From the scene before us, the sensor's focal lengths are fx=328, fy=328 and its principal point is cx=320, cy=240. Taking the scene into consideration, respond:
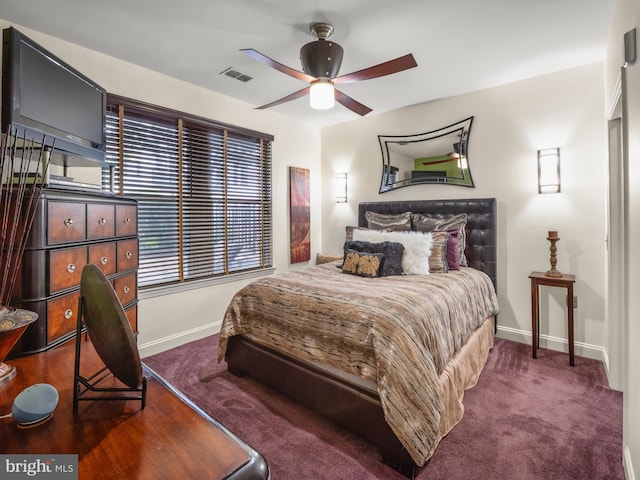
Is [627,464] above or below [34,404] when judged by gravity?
below

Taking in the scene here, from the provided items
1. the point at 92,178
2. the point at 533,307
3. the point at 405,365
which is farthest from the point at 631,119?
the point at 92,178

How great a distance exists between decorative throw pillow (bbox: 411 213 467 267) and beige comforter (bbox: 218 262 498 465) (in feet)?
1.73

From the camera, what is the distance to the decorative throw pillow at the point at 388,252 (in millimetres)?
3006

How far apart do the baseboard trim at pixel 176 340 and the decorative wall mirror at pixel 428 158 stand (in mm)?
2764

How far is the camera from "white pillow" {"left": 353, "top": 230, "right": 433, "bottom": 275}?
9.96ft

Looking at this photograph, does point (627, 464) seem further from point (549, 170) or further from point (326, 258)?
point (326, 258)

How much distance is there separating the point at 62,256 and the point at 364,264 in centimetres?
219

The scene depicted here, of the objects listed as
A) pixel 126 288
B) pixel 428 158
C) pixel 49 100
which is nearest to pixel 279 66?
pixel 49 100

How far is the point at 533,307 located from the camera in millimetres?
3035

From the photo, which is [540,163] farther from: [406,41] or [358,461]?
[358,461]

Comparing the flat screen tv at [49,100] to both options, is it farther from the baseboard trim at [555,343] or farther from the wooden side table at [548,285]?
the baseboard trim at [555,343]

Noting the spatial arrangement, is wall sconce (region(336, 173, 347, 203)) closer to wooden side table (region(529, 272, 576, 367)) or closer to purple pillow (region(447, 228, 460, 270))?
purple pillow (region(447, 228, 460, 270))

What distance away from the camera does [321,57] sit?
2.32 metres

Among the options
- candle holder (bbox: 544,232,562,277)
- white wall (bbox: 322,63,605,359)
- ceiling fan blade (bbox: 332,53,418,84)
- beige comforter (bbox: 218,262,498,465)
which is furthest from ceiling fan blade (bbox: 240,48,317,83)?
candle holder (bbox: 544,232,562,277)
